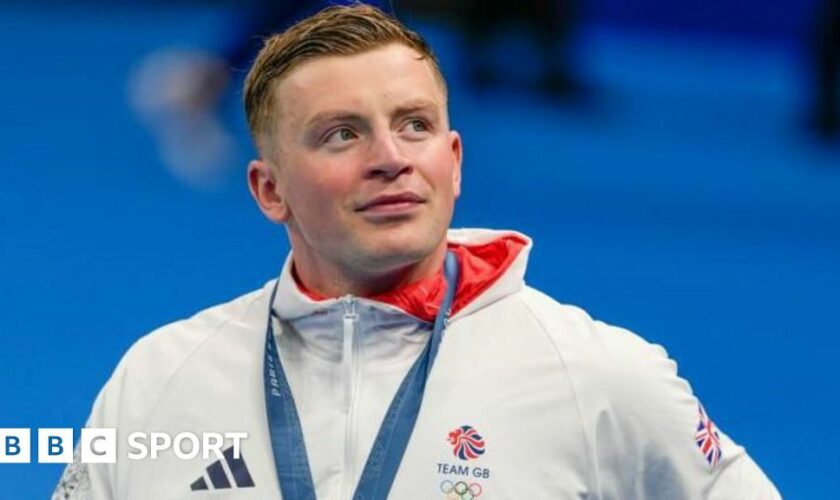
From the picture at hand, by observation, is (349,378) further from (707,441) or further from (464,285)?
(707,441)

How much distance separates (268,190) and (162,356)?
35 centimetres

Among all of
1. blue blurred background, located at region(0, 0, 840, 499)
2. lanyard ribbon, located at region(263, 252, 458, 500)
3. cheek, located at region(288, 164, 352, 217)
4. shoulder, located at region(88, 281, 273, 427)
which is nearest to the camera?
lanyard ribbon, located at region(263, 252, 458, 500)

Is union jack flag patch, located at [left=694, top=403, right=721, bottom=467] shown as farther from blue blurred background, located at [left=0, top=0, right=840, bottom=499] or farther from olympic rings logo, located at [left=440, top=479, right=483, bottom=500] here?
blue blurred background, located at [left=0, top=0, right=840, bottom=499]

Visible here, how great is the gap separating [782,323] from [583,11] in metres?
1.57

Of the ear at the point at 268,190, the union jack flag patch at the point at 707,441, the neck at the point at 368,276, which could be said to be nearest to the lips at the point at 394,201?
the neck at the point at 368,276

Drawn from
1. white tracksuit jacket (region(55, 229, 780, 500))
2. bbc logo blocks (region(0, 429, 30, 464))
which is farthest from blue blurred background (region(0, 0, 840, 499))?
white tracksuit jacket (region(55, 229, 780, 500))

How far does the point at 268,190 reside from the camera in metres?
3.76

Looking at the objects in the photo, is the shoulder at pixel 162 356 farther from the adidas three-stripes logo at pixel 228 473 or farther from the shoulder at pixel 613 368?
the shoulder at pixel 613 368

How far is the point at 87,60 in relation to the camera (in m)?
9.35

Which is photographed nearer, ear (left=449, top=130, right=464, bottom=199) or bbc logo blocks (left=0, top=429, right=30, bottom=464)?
ear (left=449, top=130, right=464, bottom=199)

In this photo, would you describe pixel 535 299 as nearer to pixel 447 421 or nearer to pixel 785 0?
pixel 447 421

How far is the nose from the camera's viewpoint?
137 inches

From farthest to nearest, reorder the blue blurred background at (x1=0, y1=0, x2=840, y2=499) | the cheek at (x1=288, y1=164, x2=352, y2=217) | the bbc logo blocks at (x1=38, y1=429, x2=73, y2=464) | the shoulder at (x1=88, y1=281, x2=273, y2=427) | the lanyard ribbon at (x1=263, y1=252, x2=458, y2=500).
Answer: the blue blurred background at (x1=0, y1=0, x2=840, y2=499)
the bbc logo blocks at (x1=38, y1=429, x2=73, y2=464)
the shoulder at (x1=88, y1=281, x2=273, y2=427)
the cheek at (x1=288, y1=164, x2=352, y2=217)
the lanyard ribbon at (x1=263, y1=252, x2=458, y2=500)

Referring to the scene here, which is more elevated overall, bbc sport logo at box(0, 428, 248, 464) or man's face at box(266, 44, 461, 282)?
man's face at box(266, 44, 461, 282)
